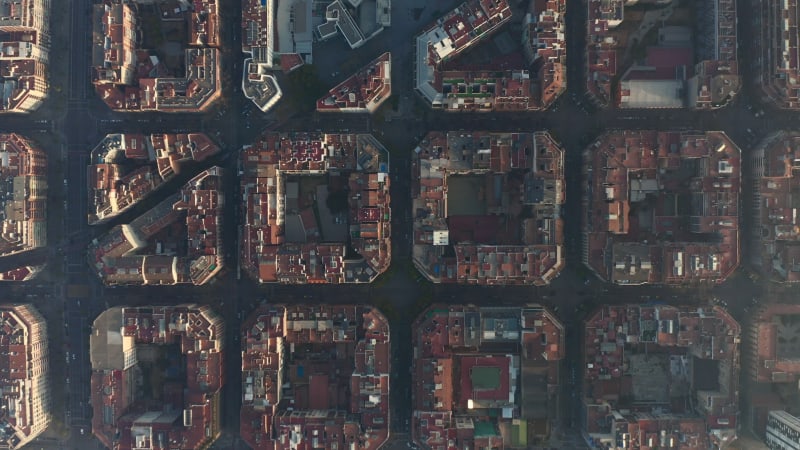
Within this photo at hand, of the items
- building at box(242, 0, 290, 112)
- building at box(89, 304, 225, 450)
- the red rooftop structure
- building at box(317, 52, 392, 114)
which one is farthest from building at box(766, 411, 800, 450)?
the red rooftop structure

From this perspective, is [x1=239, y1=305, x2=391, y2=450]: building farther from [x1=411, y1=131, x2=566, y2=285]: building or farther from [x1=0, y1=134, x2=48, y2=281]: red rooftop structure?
[x1=0, y1=134, x2=48, y2=281]: red rooftop structure

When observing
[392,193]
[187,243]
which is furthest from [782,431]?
[187,243]

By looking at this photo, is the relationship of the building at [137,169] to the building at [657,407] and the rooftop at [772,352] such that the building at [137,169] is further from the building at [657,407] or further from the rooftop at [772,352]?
the rooftop at [772,352]

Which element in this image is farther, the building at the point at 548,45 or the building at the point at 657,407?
the building at the point at 657,407

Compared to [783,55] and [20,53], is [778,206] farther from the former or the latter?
[20,53]

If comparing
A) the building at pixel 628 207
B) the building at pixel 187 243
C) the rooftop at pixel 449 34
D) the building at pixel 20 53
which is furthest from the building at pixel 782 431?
the building at pixel 20 53

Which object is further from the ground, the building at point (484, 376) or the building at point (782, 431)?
the building at point (484, 376)

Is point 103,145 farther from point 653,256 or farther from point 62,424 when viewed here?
point 653,256
